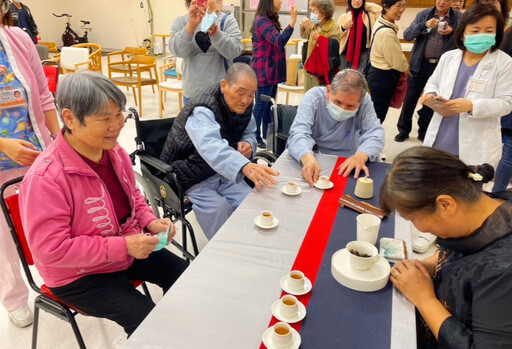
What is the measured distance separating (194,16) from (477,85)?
182 centimetres

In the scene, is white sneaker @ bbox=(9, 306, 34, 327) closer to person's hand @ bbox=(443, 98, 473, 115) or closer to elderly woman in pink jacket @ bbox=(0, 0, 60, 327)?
elderly woman in pink jacket @ bbox=(0, 0, 60, 327)

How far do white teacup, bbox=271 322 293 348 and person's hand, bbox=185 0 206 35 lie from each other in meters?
2.19

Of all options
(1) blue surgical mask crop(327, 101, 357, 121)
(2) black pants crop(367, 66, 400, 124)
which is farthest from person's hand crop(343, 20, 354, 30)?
(1) blue surgical mask crop(327, 101, 357, 121)

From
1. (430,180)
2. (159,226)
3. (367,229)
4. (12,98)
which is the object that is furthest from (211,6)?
(430,180)

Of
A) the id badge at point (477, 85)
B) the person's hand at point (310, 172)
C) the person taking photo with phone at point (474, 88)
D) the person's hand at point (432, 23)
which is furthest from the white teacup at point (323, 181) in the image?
the person's hand at point (432, 23)

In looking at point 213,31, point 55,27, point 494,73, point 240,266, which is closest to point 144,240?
point 240,266

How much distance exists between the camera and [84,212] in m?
1.15

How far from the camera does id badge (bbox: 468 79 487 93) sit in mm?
1979

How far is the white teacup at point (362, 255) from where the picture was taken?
98 centimetres

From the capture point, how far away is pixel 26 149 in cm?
134

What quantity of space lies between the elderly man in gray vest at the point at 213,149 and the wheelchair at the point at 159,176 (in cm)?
9

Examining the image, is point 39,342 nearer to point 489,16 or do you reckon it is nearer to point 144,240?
point 144,240

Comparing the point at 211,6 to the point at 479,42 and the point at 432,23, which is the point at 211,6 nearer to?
the point at 479,42

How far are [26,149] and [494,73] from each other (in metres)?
2.33
